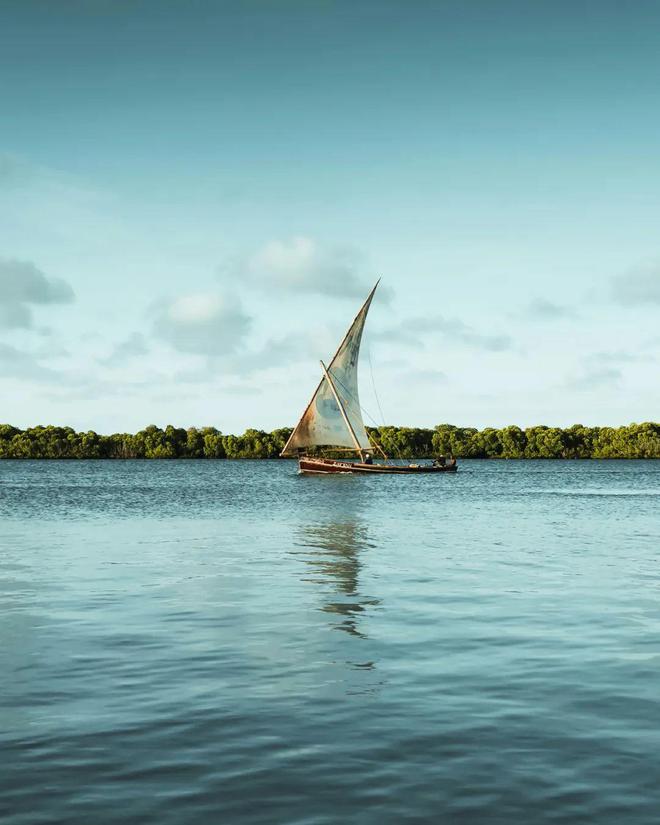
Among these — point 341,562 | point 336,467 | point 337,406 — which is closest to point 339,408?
point 337,406

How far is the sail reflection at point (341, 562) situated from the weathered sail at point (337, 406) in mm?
59907

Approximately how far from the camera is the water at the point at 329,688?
992 cm

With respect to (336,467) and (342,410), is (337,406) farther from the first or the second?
(336,467)

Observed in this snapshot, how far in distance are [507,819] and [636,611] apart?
1339cm

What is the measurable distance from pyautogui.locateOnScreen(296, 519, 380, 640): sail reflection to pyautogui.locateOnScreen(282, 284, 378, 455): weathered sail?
197 ft

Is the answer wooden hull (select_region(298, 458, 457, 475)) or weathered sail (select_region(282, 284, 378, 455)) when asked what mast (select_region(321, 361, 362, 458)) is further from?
wooden hull (select_region(298, 458, 457, 475))

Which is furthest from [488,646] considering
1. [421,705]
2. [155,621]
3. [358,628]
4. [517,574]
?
[517,574]

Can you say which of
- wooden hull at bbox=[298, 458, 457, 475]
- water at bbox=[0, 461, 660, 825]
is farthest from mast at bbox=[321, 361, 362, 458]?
water at bbox=[0, 461, 660, 825]

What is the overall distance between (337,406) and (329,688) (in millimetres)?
100267

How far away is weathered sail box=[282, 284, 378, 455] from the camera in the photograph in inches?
4444

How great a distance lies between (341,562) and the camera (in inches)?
1257

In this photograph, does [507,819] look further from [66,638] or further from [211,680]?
[66,638]

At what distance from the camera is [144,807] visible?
376 inches

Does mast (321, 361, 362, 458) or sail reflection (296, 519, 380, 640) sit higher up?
mast (321, 361, 362, 458)
